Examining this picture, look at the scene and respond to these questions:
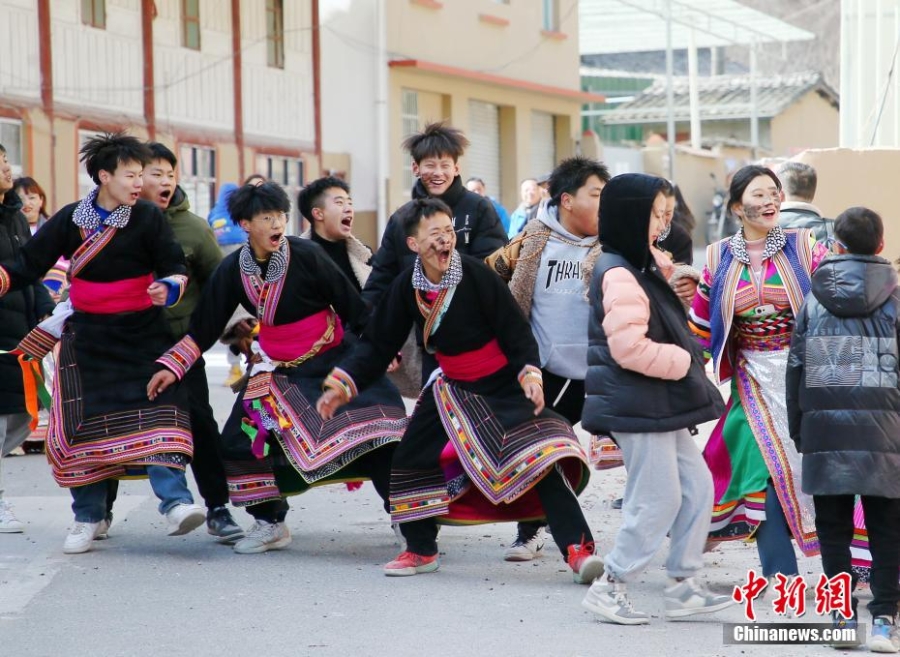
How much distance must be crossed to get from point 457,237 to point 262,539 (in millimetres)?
1660

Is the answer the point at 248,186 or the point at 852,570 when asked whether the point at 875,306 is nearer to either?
the point at 852,570

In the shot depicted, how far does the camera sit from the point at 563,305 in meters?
6.55

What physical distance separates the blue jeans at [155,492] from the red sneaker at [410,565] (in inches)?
40.5

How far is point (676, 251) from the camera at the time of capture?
827cm

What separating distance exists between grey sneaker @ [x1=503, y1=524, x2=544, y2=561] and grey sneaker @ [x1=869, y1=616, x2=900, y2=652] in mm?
1963

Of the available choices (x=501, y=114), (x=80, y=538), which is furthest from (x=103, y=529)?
(x=501, y=114)

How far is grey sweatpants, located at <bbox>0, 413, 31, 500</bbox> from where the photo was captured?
7.70 m

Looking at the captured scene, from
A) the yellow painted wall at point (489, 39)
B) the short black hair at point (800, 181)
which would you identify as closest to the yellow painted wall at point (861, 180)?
the short black hair at point (800, 181)

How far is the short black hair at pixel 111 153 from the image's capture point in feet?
22.2

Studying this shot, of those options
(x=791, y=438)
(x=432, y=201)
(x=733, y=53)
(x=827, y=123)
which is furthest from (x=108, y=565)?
(x=733, y=53)

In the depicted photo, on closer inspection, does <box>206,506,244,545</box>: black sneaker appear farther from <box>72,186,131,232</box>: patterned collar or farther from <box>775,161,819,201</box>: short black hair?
<box>775,161,819,201</box>: short black hair

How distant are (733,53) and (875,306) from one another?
5475 centimetres

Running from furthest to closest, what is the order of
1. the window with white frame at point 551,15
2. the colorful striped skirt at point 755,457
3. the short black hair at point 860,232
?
the window with white frame at point 551,15, the colorful striped skirt at point 755,457, the short black hair at point 860,232

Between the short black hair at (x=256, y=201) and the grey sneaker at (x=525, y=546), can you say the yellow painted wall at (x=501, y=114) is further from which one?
the grey sneaker at (x=525, y=546)
